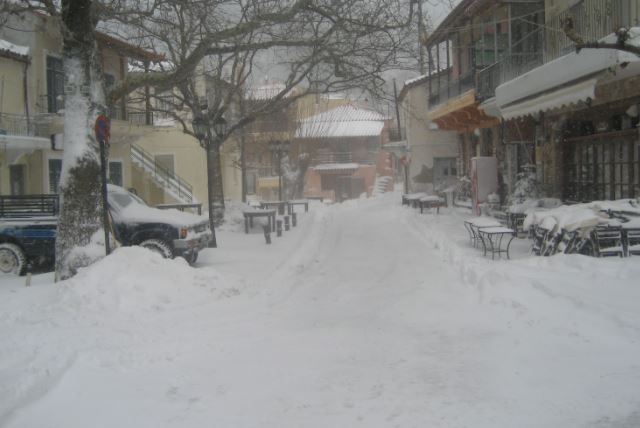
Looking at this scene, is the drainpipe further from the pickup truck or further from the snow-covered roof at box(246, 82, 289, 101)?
the snow-covered roof at box(246, 82, 289, 101)

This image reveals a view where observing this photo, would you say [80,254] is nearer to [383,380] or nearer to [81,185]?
[81,185]

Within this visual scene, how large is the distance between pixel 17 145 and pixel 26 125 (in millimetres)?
2323

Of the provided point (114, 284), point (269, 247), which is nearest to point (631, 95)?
point (269, 247)

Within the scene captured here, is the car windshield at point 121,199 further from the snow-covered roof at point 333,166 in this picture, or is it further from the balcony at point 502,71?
the snow-covered roof at point 333,166

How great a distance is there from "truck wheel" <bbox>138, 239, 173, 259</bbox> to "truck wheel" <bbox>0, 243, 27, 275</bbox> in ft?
8.13

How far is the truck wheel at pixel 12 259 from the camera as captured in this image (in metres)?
11.8

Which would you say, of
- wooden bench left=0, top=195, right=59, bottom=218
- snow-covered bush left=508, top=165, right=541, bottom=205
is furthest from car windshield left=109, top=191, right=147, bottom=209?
snow-covered bush left=508, top=165, right=541, bottom=205

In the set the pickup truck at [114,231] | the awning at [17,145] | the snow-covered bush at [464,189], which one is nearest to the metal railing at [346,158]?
the snow-covered bush at [464,189]

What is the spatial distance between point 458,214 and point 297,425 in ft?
59.4

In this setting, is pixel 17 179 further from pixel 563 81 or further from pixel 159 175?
pixel 563 81

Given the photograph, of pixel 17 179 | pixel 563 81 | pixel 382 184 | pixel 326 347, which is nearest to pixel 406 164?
pixel 382 184

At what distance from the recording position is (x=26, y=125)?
1911 centimetres

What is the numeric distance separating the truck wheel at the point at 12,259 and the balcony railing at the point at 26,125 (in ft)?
23.7

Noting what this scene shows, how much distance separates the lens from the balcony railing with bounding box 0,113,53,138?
1820 centimetres
